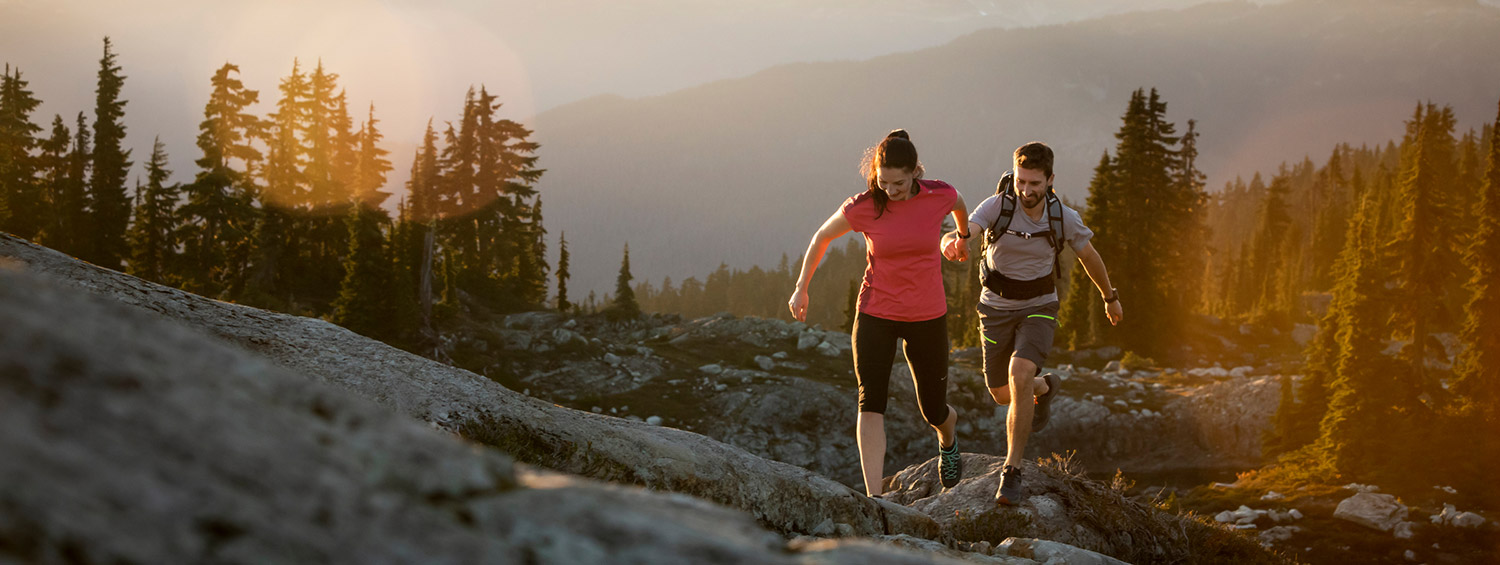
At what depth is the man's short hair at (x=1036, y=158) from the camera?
6.17 m

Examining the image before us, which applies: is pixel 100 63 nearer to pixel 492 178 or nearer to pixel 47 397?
pixel 492 178

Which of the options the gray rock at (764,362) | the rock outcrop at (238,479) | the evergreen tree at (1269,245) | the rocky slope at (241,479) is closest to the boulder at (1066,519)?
the rocky slope at (241,479)

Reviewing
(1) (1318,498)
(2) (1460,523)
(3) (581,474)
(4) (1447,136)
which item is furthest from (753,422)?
(4) (1447,136)

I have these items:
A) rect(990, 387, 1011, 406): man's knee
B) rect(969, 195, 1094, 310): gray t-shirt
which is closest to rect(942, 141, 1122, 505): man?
rect(969, 195, 1094, 310): gray t-shirt

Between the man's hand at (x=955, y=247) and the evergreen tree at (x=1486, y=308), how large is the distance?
105 feet

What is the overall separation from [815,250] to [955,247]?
3.57ft

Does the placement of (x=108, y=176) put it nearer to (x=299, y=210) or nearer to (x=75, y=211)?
(x=75, y=211)

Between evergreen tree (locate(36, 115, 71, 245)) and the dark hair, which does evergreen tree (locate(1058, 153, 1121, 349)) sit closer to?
the dark hair

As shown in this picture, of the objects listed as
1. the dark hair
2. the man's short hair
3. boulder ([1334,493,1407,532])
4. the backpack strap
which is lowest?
boulder ([1334,493,1407,532])

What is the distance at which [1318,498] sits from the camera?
23078 millimetres

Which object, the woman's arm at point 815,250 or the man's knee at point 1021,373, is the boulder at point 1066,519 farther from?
the woman's arm at point 815,250

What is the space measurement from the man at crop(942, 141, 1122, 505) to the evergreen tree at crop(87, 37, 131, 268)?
158ft

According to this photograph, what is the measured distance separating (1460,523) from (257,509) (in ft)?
91.5

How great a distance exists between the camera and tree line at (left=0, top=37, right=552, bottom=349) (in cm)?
3497
